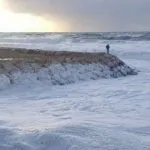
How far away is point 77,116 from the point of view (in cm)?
1471

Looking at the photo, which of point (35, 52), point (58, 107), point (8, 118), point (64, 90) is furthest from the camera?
point (35, 52)

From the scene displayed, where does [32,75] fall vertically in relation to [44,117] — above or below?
above

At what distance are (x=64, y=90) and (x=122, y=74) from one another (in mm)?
9462

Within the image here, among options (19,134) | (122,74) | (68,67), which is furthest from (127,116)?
(122,74)

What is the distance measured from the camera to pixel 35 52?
3384 centimetres

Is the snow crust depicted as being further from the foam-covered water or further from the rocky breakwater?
the foam-covered water

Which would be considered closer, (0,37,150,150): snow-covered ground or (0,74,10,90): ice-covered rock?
(0,37,150,150): snow-covered ground

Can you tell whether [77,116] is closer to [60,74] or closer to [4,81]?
[4,81]

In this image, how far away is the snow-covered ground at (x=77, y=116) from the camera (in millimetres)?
10273

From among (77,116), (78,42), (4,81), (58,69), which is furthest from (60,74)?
(78,42)

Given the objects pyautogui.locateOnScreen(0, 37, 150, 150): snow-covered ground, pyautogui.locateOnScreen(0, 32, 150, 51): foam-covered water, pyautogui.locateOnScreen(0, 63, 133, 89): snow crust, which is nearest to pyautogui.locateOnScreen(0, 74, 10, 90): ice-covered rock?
pyautogui.locateOnScreen(0, 63, 133, 89): snow crust

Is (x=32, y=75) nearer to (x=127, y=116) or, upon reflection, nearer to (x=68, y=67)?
(x=68, y=67)

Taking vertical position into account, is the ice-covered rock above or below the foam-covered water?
below

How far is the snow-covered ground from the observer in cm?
1027
